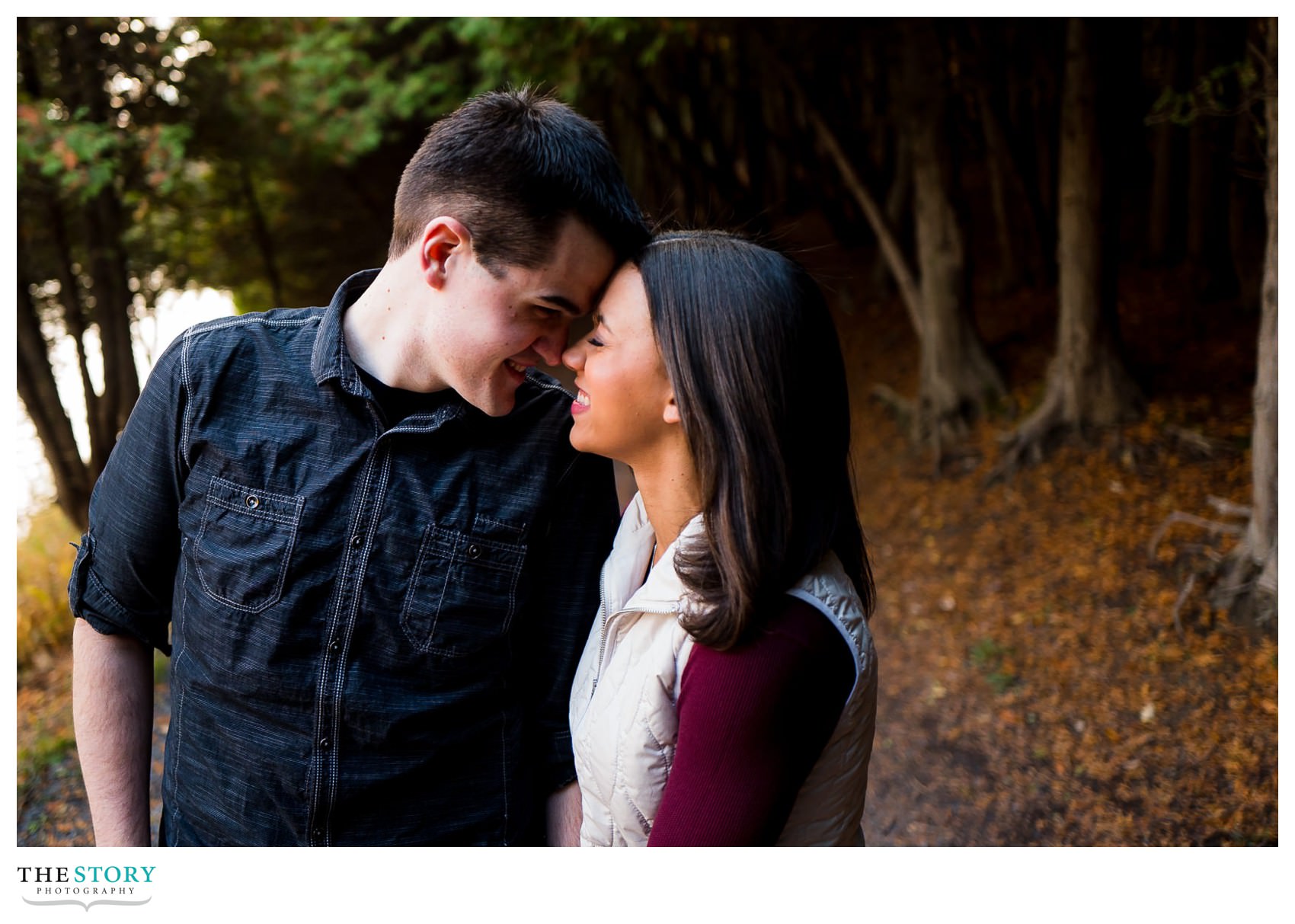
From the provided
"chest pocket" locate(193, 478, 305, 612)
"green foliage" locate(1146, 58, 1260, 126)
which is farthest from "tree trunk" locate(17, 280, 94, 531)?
"green foliage" locate(1146, 58, 1260, 126)

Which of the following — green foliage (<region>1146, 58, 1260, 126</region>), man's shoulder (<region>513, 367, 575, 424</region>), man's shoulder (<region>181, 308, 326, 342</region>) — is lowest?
man's shoulder (<region>513, 367, 575, 424</region>)

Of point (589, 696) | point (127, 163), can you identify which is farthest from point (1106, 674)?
point (127, 163)

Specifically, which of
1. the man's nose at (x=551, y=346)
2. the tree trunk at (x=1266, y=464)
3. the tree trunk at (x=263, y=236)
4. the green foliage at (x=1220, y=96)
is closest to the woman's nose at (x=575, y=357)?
the man's nose at (x=551, y=346)

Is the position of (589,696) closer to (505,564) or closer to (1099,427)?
(505,564)

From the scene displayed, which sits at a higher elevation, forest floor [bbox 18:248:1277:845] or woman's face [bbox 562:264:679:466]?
woman's face [bbox 562:264:679:466]

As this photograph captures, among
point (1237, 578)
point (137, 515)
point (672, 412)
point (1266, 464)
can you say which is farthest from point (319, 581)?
point (1237, 578)

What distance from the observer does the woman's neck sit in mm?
1910

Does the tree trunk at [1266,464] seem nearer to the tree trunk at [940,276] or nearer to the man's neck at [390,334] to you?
the tree trunk at [940,276]

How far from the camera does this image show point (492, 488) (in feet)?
6.69

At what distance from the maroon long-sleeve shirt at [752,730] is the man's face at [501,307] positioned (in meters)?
0.72

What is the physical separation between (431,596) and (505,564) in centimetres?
16

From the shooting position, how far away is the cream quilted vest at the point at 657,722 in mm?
1700

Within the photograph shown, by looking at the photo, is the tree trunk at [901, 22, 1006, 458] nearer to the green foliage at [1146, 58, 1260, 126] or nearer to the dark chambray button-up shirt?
the green foliage at [1146, 58, 1260, 126]

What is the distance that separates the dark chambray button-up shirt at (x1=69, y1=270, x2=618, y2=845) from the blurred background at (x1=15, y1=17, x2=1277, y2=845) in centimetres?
86
